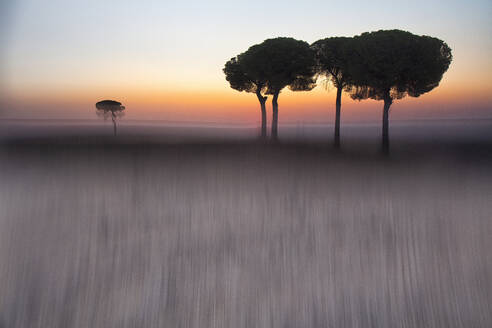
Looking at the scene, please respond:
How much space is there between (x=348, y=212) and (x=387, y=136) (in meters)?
0.67

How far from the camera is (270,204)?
2174 millimetres

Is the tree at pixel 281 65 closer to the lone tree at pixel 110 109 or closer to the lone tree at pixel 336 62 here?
the lone tree at pixel 336 62

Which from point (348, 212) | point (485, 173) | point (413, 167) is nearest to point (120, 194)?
point (348, 212)

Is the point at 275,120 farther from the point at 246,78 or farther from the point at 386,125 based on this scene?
the point at 386,125

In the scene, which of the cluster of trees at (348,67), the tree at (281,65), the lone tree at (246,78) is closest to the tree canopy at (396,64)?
the cluster of trees at (348,67)

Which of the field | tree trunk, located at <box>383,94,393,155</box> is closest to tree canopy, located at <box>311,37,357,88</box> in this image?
tree trunk, located at <box>383,94,393,155</box>

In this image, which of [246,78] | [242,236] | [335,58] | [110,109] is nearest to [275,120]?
[246,78]

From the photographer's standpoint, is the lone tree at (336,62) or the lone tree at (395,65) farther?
the lone tree at (336,62)

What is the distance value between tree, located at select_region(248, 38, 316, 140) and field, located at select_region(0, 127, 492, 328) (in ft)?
1.72

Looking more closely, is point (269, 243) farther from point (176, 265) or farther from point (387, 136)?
point (387, 136)

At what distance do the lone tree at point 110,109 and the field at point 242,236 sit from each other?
236 mm

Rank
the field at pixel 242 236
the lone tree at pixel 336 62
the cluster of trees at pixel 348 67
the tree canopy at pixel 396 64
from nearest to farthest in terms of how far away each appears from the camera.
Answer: the field at pixel 242 236
the tree canopy at pixel 396 64
the cluster of trees at pixel 348 67
the lone tree at pixel 336 62

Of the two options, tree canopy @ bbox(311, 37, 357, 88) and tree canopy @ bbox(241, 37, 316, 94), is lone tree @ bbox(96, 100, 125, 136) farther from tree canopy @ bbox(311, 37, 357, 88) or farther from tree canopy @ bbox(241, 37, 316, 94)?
tree canopy @ bbox(311, 37, 357, 88)

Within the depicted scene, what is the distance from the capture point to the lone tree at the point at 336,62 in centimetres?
230
